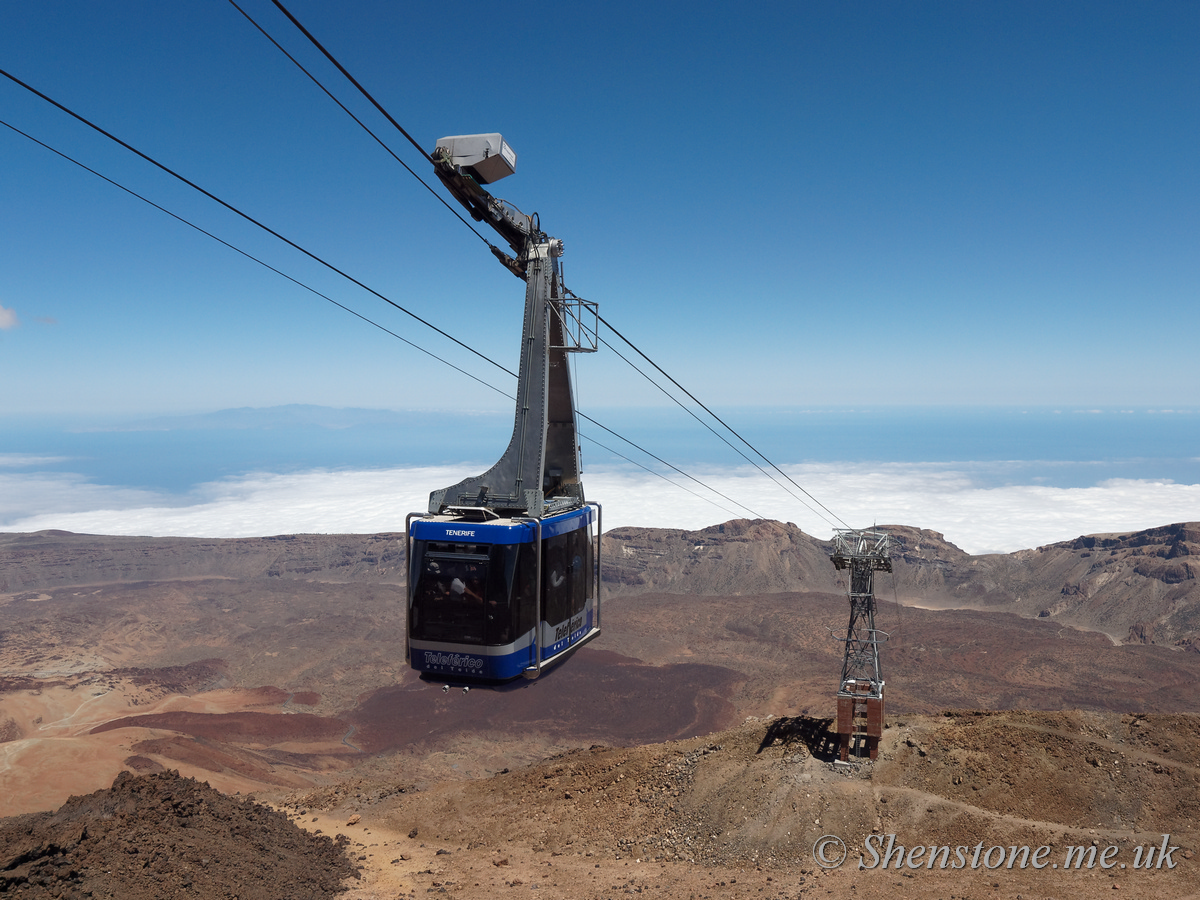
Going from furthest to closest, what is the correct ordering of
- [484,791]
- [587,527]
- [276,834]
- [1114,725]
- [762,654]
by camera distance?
1. [762,654]
2. [484,791]
3. [1114,725]
4. [276,834]
5. [587,527]

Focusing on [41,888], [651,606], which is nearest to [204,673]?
[651,606]

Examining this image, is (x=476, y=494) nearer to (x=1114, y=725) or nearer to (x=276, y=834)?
(x=276, y=834)

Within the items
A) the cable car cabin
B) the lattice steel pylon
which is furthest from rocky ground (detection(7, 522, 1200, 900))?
the cable car cabin

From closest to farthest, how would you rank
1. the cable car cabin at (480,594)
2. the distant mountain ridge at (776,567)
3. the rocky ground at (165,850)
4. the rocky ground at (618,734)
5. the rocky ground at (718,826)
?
the cable car cabin at (480,594)
the rocky ground at (165,850)
the rocky ground at (718,826)
the rocky ground at (618,734)
the distant mountain ridge at (776,567)

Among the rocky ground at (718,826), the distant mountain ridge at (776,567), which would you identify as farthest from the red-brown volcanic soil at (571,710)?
the distant mountain ridge at (776,567)

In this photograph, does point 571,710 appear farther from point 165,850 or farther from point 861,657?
point 165,850

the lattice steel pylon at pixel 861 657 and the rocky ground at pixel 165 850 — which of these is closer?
the rocky ground at pixel 165 850

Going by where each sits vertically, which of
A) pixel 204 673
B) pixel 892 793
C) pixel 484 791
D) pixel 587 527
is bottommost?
pixel 204 673

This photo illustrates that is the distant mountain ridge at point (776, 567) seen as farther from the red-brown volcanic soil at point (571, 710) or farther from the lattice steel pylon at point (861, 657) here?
the lattice steel pylon at point (861, 657)
